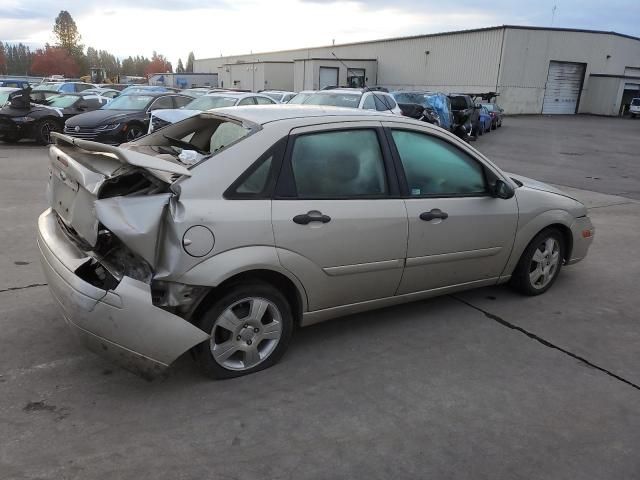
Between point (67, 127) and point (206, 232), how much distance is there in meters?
11.7

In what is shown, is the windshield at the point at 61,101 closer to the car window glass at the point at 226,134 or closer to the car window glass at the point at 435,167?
the car window glass at the point at 226,134

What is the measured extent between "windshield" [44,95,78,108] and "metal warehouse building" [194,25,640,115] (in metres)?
24.7

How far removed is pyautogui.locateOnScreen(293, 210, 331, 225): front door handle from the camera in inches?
128

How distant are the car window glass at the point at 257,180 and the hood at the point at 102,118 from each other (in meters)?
10.9

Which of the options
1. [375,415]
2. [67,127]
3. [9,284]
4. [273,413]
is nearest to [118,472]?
[273,413]

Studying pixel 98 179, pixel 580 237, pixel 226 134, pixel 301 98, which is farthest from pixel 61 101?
pixel 580 237

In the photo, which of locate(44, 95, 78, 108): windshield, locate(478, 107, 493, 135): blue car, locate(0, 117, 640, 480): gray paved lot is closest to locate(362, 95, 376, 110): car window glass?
locate(0, 117, 640, 480): gray paved lot

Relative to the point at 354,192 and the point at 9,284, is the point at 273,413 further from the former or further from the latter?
the point at 9,284

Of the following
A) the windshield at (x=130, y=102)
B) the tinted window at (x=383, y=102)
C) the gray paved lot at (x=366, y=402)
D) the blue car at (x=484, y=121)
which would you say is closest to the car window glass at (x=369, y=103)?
the tinted window at (x=383, y=102)

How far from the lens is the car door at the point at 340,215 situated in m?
3.27

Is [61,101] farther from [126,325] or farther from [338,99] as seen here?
[126,325]

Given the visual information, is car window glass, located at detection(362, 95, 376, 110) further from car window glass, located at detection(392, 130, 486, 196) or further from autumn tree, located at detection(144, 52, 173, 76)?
autumn tree, located at detection(144, 52, 173, 76)

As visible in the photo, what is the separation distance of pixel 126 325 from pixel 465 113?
1912 cm

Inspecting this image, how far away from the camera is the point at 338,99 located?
41.2 ft
